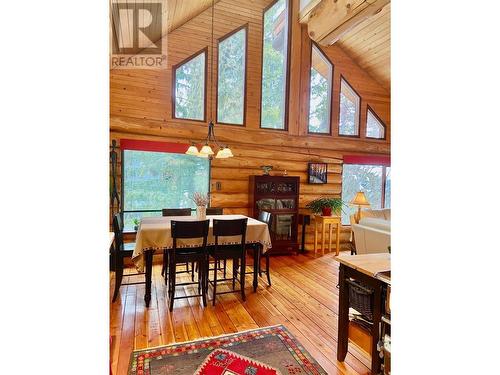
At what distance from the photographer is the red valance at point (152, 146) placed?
4531 mm

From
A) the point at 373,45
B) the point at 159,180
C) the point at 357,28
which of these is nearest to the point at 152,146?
the point at 159,180

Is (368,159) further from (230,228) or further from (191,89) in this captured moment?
(230,228)

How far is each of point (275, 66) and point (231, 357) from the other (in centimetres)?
517

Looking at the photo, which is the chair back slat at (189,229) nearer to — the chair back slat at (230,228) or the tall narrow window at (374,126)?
the chair back slat at (230,228)

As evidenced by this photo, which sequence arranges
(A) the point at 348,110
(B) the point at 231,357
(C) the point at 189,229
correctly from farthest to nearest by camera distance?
(A) the point at 348,110, (C) the point at 189,229, (B) the point at 231,357

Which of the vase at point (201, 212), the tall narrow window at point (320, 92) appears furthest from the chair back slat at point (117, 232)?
the tall narrow window at point (320, 92)

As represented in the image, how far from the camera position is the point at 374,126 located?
6.60m

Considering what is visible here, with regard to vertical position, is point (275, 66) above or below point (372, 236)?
above

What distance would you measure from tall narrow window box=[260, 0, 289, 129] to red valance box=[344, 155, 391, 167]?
169cm
